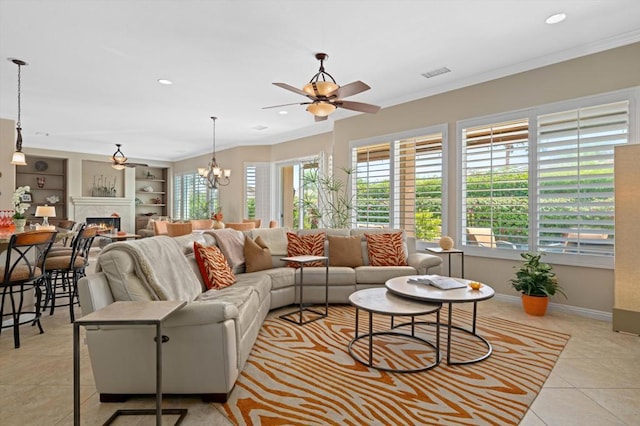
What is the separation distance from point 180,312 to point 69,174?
412 inches

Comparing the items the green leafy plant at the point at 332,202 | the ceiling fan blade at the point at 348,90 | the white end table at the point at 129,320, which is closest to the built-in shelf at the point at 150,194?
the green leafy plant at the point at 332,202

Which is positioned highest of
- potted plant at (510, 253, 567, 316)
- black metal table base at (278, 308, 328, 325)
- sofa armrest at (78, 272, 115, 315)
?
sofa armrest at (78, 272, 115, 315)

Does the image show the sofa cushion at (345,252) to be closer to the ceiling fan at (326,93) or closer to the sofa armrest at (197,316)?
the ceiling fan at (326,93)

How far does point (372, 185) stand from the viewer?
624 cm

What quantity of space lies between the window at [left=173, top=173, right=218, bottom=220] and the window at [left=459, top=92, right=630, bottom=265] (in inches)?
287

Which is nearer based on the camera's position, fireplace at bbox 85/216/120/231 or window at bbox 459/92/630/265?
window at bbox 459/92/630/265

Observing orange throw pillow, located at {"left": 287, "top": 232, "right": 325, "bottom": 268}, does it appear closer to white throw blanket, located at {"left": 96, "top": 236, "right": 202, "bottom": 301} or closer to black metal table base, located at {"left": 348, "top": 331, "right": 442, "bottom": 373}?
black metal table base, located at {"left": 348, "top": 331, "right": 442, "bottom": 373}

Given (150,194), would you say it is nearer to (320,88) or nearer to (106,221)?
(106,221)

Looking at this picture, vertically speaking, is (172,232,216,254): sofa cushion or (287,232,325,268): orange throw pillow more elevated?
(172,232,216,254): sofa cushion

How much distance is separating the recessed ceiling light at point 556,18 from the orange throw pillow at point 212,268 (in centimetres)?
389

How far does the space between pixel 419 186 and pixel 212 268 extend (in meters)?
3.44

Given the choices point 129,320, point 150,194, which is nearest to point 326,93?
point 129,320

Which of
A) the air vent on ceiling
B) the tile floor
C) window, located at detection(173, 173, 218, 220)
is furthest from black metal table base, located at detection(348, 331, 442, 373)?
window, located at detection(173, 173, 218, 220)

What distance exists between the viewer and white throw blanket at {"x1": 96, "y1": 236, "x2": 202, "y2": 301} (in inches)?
96.7
